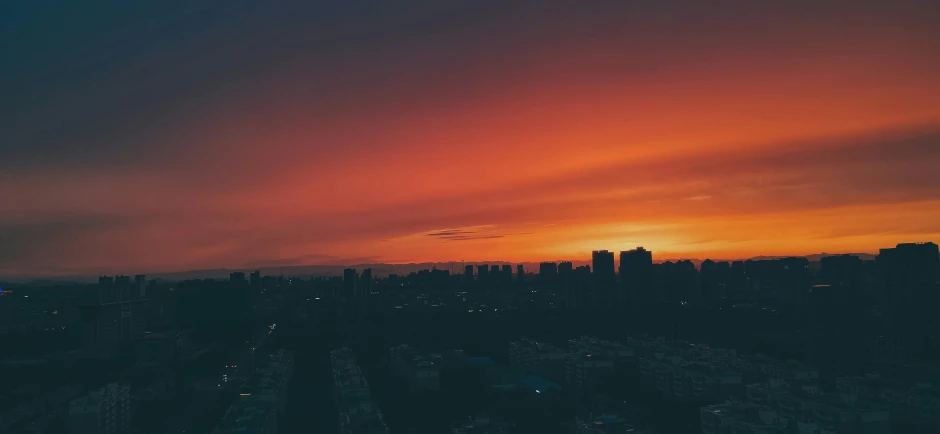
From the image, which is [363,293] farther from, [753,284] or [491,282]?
[753,284]

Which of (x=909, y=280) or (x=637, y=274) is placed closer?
(x=909, y=280)

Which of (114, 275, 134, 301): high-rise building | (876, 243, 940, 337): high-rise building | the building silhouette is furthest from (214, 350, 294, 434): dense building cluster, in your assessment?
(114, 275, 134, 301): high-rise building

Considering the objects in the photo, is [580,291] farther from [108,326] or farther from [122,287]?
[122,287]

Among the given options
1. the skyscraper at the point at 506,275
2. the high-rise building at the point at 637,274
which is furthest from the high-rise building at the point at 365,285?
the high-rise building at the point at 637,274

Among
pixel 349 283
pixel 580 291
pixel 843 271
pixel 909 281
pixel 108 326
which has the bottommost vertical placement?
pixel 108 326

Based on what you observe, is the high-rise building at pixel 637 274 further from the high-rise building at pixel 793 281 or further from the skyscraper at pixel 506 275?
the skyscraper at pixel 506 275

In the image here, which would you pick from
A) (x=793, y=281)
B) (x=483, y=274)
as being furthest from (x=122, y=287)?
(x=793, y=281)

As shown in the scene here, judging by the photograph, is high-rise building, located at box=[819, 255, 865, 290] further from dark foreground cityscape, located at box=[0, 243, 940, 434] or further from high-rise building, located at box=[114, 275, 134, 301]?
high-rise building, located at box=[114, 275, 134, 301]
